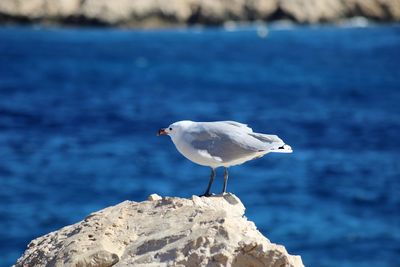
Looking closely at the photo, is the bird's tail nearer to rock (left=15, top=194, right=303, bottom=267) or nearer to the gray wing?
the gray wing

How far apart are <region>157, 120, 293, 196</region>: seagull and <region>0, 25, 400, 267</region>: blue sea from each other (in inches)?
451

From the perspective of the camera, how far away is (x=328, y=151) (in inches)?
1099

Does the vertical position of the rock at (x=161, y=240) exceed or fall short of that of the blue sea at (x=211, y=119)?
it falls short

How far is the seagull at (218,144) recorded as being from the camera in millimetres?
6512

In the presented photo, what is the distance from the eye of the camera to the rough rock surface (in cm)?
8400

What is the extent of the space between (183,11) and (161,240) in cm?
8246

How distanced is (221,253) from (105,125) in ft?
86.7

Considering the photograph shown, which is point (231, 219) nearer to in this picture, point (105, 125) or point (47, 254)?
point (47, 254)

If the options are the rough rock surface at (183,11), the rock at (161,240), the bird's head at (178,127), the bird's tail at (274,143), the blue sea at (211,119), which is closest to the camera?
the rock at (161,240)

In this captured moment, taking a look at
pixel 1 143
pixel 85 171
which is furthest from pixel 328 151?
pixel 1 143

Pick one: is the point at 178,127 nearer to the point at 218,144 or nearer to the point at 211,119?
the point at 218,144

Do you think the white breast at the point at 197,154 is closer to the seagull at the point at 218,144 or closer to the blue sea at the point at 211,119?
the seagull at the point at 218,144

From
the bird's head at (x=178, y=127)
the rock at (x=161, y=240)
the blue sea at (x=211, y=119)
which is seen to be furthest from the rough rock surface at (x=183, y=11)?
the rock at (x=161, y=240)

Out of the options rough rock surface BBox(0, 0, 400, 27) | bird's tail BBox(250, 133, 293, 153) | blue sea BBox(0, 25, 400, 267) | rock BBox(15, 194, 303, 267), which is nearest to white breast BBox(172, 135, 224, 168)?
bird's tail BBox(250, 133, 293, 153)
